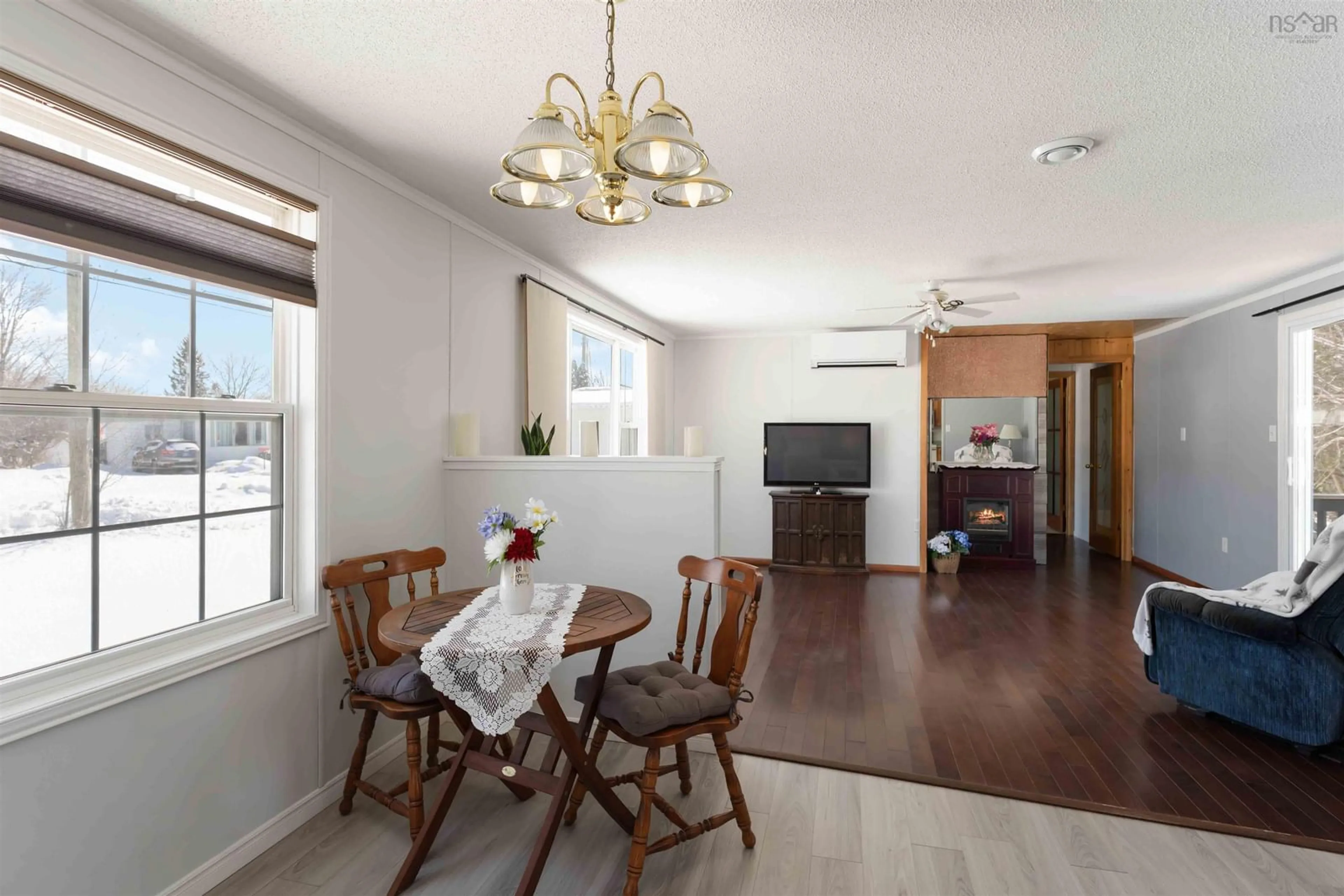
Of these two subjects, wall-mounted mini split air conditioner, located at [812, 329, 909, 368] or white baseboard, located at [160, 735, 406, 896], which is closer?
white baseboard, located at [160, 735, 406, 896]

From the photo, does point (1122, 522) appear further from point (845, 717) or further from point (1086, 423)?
point (845, 717)

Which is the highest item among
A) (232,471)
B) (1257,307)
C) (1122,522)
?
(1257,307)

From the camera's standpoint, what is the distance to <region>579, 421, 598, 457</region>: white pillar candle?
3.11 meters

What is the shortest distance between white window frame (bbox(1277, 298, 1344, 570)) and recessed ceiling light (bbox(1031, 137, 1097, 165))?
11.0 feet

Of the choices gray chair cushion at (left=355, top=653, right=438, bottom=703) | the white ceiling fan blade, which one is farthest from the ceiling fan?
gray chair cushion at (left=355, top=653, right=438, bottom=703)

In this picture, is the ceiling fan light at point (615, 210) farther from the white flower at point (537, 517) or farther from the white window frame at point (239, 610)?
the white window frame at point (239, 610)

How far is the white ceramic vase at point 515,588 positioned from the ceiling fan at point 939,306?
362 centimetres

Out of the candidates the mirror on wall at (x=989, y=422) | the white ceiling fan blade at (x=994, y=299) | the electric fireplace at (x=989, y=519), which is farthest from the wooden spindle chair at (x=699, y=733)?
the electric fireplace at (x=989, y=519)

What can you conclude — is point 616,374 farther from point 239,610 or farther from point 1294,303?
point 1294,303

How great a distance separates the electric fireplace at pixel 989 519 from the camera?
22.3 ft

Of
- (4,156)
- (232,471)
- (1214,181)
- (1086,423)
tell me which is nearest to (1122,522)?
(1086,423)

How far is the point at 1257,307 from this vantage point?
4848 mm

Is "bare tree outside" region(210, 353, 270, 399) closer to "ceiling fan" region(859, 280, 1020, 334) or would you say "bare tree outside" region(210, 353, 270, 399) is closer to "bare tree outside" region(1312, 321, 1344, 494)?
"ceiling fan" region(859, 280, 1020, 334)

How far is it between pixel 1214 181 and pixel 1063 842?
269 centimetres
